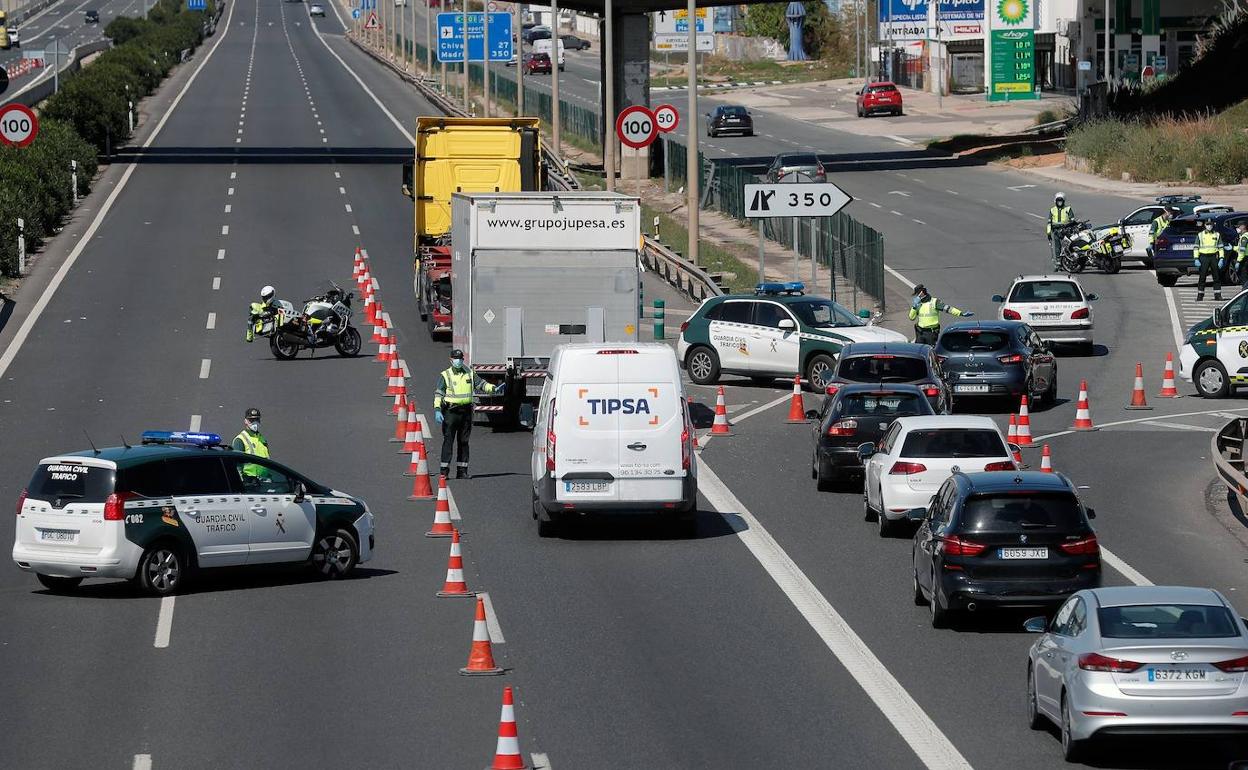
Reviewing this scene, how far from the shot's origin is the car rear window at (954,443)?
22094mm

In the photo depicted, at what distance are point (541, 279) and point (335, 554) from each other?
1096 centimetres

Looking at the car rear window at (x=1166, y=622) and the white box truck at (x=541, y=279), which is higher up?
the white box truck at (x=541, y=279)

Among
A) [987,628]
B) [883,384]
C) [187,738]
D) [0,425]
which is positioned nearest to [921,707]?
[987,628]

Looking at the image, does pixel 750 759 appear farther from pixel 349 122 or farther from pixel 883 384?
pixel 349 122

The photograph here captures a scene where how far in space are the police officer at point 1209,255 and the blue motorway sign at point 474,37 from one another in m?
57.5

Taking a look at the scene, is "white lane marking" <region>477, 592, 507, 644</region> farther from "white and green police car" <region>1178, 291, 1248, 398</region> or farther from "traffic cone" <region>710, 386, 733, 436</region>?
"white and green police car" <region>1178, 291, 1248, 398</region>

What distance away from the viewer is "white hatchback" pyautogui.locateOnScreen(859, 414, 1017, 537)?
22031 millimetres

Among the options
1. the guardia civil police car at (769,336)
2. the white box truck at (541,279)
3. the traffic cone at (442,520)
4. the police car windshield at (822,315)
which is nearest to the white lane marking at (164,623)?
the traffic cone at (442,520)

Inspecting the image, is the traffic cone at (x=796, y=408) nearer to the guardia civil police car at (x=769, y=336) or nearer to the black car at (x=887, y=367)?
the guardia civil police car at (x=769, y=336)

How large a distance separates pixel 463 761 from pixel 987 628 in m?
6.47

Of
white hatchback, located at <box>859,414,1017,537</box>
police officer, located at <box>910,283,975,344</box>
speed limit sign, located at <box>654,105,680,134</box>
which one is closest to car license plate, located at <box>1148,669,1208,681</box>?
white hatchback, located at <box>859,414,1017,537</box>

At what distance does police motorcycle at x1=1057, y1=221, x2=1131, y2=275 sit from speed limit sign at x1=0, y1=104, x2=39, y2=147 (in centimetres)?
2658

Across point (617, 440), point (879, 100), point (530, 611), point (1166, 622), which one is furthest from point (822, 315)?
point (879, 100)

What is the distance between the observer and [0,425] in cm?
3114
